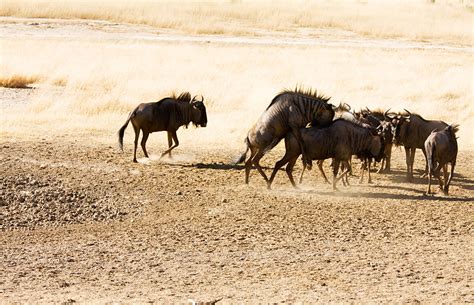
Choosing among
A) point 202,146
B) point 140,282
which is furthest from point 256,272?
point 202,146

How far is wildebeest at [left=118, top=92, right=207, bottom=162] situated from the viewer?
68.5ft

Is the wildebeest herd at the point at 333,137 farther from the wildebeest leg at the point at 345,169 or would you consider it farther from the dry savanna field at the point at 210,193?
the dry savanna field at the point at 210,193

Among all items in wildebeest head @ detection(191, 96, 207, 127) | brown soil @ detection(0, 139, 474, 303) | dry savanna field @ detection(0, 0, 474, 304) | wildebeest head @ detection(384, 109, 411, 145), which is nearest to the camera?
brown soil @ detection(0, 139, 474, 303)

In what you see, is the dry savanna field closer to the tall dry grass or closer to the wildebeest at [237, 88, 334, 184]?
the tall dry grass

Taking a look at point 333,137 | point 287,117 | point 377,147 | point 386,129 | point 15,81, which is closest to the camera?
point 333,137

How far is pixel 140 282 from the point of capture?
12312 millimetres

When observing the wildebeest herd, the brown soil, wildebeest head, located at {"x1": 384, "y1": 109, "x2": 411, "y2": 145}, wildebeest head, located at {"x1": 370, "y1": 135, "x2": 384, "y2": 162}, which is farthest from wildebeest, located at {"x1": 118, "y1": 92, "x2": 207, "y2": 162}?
wildebeest head, located at {"x1": 370, "y1": 135, "x2": 384, "y2": 162}

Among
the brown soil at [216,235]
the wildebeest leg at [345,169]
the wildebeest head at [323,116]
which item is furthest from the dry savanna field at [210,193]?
the wildebeest head at [323,116]

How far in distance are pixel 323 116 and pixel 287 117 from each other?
0.65 metres

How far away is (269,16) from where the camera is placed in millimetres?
51750

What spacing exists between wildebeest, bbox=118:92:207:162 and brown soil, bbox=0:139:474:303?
2.59 ft

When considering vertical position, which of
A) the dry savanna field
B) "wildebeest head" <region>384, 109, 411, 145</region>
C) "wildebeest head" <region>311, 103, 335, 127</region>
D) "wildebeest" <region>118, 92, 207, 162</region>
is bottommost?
the dry savanna field

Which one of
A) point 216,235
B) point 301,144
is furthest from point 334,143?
point 216,235

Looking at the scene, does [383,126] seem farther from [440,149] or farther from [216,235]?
[216,235]
